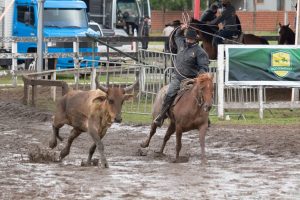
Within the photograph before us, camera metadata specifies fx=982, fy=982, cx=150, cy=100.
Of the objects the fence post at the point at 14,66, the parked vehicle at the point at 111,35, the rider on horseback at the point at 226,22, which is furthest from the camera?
the parked vehicle at the point at 111,35

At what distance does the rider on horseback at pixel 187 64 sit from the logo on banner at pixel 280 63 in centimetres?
588

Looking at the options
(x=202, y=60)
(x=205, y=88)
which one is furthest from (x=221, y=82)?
(x=205, y=88)

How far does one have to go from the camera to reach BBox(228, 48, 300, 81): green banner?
21.2 metres

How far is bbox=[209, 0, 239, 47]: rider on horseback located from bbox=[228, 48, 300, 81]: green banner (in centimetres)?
272

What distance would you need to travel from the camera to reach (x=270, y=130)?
1858 centimetres

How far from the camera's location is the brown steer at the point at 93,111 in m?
13.9

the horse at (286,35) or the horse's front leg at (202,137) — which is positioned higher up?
the horse at (286,35)

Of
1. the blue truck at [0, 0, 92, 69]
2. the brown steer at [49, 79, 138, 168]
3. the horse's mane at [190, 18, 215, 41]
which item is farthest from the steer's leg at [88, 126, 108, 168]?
the blue truck at [0, 0, 92, 69]

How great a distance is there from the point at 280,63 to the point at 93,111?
8.10 meters

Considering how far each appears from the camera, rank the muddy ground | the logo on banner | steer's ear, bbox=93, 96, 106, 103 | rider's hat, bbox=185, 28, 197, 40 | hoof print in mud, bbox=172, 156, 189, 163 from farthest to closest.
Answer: the logo on banner < rider's hat, bbox=185, 28, 197, 40 < hoof print in mud, bbox=172, 156, 189, 163 < steer's ear, bbox=93, 96, 106, 103 < the muddy ground

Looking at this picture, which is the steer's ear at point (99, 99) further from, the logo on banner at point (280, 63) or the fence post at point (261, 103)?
the logo on banner at point (280, 63)

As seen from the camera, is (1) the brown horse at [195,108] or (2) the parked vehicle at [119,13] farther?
(2) the parked vehicle at [119,13]

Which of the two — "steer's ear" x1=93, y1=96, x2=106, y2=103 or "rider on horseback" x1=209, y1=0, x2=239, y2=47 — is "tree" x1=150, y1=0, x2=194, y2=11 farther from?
"steer's ear" x1=93, y1=96, x2=106, y2=103

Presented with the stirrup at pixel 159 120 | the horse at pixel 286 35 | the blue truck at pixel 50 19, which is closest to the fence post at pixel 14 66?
the blue truck at pixel 50 19
